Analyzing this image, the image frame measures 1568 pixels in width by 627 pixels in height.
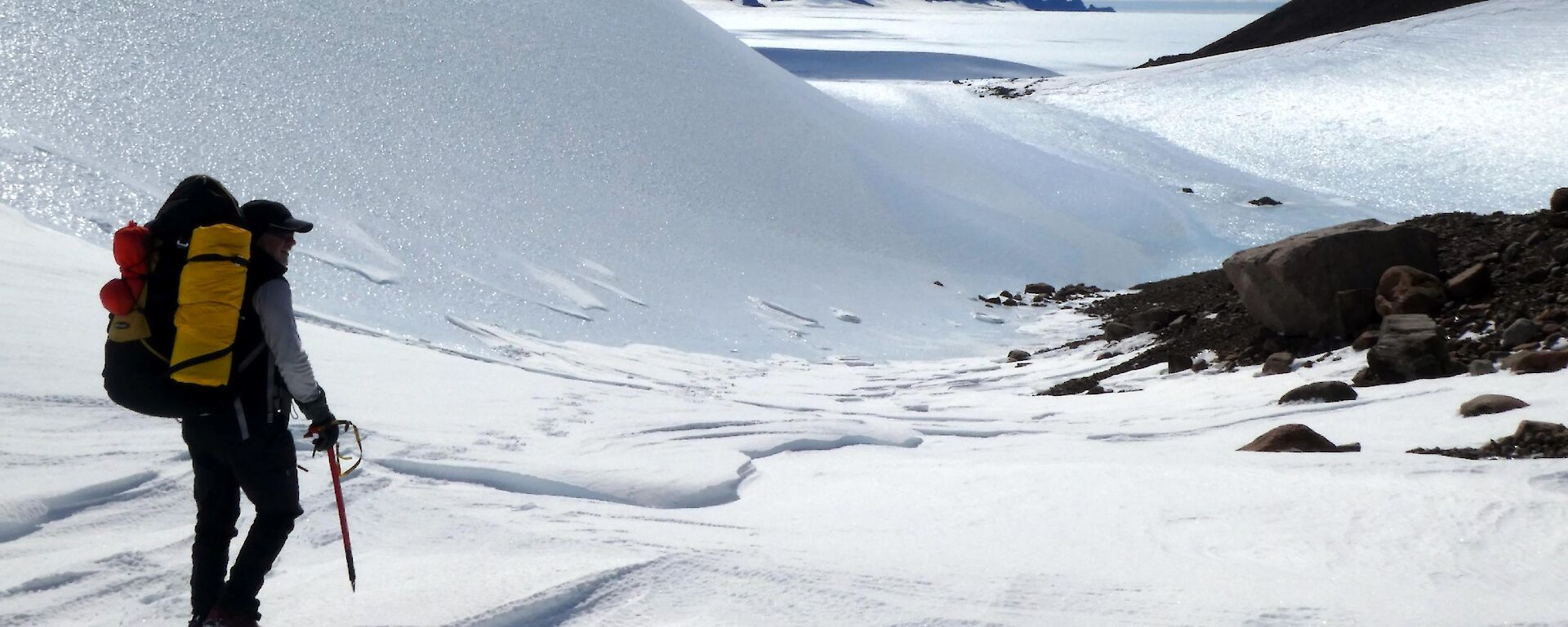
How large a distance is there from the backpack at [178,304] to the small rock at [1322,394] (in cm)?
492

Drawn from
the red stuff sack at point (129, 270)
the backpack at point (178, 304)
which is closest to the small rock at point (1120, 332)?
the backpack at point (178, 304)

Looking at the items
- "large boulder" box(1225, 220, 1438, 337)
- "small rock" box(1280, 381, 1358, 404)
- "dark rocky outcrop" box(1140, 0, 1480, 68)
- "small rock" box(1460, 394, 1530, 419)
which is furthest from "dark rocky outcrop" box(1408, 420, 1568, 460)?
"dark rocky outcrop" box(1140, 0, 1480, 68)

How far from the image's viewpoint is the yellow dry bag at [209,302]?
2477 millimetres

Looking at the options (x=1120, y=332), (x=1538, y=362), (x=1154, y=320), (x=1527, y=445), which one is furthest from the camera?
(x=1120, y=332)

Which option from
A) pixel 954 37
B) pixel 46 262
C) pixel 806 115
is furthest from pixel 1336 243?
pixel 954 37

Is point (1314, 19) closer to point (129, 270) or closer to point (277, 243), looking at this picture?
point (277, 243)

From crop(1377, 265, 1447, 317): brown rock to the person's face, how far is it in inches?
244

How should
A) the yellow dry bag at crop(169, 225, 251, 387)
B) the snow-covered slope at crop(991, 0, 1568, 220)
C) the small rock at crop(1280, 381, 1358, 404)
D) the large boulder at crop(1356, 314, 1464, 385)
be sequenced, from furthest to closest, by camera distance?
the snow-covered slope at crop(991, 0, 1568, 220), the large boulder at crop(1356, 314, 1464, 385), the small rock at crop(1280, 381, 1358, 404), the yellow dry bag at crop(169, 225, 251, 387)

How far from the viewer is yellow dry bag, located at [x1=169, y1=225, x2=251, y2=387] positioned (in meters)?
2.48

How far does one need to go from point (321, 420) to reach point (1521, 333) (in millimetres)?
5690

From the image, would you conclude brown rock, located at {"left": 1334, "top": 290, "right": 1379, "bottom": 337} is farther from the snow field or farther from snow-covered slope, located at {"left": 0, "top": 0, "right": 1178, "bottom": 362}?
snow-covered slope, located at {"left": 0, "top": 0, "right": 1178, "bottom": 362}

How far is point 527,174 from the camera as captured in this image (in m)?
11.5

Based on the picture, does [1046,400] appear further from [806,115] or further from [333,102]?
[806,115]

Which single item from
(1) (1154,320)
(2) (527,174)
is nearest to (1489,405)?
(1) (1154,320)
